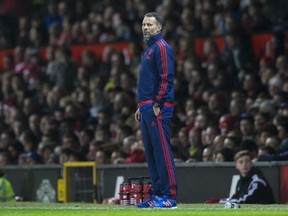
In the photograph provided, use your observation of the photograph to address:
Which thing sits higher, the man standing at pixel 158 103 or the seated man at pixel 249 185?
the man standing at pixel 158 103

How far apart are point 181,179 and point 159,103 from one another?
189 inches

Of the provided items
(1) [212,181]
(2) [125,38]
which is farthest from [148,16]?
(2) [125,38]

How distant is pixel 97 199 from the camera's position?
17.4m

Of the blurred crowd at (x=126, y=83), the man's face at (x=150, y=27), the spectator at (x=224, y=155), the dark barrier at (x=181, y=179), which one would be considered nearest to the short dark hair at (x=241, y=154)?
the dark barrier at (x=181, y=179)

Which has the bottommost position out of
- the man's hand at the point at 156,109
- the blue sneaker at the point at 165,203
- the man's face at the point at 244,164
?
the blue sneaker at the point at 165,203

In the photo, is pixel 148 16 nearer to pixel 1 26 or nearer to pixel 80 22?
pixel 80 22

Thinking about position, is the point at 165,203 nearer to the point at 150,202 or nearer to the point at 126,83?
the point at 150,202

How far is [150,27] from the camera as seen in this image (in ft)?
39.8

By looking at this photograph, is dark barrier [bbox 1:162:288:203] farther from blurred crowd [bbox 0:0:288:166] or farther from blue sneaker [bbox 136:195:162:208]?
blue sneaker [bbox 136:195:162:208]

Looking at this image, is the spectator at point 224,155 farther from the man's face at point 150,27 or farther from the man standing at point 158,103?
the man's face at point 150,27

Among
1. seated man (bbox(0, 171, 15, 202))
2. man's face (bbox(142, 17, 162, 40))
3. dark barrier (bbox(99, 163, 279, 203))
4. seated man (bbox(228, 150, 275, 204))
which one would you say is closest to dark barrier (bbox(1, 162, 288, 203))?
dark barrier (bbox(99, 163, 279, 203))

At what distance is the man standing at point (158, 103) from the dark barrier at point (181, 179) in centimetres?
350

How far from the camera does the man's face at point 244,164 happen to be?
49.5 feet

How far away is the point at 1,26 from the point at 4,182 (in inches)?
364
